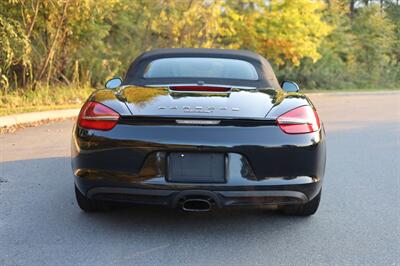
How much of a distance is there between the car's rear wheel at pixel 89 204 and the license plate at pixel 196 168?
96 cm

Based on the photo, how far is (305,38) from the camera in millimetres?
23312

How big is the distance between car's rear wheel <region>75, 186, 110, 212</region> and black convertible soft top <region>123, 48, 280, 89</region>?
1.06 m

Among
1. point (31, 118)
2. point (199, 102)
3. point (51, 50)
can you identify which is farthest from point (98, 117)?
point (51, 50)

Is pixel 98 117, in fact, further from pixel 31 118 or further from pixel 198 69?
pixel 31 118

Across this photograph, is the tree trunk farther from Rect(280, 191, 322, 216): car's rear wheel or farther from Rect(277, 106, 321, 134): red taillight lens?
Rect(277, 106, 321, 134): red taillight lens

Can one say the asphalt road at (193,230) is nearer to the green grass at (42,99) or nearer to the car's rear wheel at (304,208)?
the car's rear wheel at (304,208)

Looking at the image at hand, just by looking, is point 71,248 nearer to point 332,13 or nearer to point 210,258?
point 210,258

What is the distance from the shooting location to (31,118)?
33.9ft

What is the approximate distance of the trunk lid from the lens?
12.0 ft

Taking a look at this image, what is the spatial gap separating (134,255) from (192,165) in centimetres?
71

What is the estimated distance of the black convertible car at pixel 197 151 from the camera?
3609 mm

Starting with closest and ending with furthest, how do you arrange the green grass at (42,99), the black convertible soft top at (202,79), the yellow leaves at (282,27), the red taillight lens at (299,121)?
the red taillight lens at (299,121)
the black convertible soft top at (202,79)
the green grass at (42,99)
the yellow leaves at (282,27)

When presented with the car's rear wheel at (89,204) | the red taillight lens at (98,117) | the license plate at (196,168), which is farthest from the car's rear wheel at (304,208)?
the red taillight lens at (98,117)

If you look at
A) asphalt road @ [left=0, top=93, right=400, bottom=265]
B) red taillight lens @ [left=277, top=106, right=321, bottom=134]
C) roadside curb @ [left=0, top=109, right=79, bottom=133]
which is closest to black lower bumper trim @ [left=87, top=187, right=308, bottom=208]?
asphalt road @ [left=0, top=93, right=400, bottom=265]
